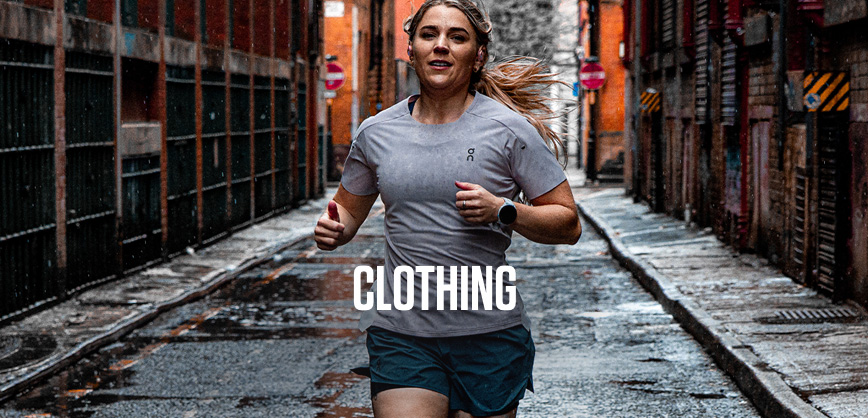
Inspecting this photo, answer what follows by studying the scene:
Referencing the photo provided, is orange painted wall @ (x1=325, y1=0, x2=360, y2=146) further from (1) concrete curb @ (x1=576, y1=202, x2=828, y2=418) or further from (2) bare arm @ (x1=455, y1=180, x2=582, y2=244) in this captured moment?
(2) bare arm @ (x1=455, y1=180, x2=582, y2=244)

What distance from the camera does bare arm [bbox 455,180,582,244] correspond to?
3.61 metres

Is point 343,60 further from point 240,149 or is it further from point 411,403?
point 411,403

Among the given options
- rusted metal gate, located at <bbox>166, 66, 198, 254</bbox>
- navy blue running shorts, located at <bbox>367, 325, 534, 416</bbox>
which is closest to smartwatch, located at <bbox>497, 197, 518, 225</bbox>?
navy blue running shorts, located at <bbox>367, 325, 534, 416</bbox>

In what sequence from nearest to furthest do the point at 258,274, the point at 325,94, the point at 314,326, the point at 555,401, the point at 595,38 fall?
1. the point at 555,401
2. the point at 314,326
3. the point at 258,274
4. the point at 325,94
5. the point at 595,38

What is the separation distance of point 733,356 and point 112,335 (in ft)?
17.2

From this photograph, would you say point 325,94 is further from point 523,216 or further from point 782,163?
point 523,216

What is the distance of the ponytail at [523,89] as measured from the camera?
167 inches

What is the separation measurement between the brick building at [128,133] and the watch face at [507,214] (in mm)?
8551

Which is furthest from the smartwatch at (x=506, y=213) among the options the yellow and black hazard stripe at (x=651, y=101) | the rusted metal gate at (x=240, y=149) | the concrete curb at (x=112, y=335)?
the yellow and black hazard stripe at (x=651, y=101)

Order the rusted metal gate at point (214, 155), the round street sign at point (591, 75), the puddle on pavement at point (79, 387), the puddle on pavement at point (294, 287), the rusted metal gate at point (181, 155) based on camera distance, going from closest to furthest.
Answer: the puddle on pavement at point (79, 387)
the puddle on pavement at point (294, 287)
the rusted metal gate at point (181, 155)
the rusted metal gate at point (214, 155)
the round street sign at point (591, 75)

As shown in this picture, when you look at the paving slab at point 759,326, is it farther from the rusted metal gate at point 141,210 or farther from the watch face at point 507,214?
the rusted metal gate at point 141,210

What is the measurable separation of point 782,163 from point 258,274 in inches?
262

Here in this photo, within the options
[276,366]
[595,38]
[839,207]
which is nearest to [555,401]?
[276,366]

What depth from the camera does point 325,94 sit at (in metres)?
32.7
